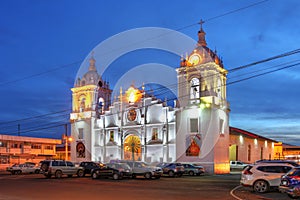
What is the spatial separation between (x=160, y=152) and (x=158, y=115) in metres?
5.13

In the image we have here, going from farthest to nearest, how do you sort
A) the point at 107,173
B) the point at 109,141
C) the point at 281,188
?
the point at 109,141
the point at 107,173
the point at 281,188

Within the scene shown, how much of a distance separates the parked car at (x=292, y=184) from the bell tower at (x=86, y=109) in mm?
47222

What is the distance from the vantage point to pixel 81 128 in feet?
210

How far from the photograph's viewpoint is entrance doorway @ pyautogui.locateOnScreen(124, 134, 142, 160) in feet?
184

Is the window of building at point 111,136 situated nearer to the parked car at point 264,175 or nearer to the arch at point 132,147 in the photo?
the arch at point 132,147

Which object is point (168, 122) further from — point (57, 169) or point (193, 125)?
point (57, 169)

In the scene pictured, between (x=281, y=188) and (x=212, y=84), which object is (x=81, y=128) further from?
(x=281, y=188)

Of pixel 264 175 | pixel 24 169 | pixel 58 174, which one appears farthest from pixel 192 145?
pixel 264 175

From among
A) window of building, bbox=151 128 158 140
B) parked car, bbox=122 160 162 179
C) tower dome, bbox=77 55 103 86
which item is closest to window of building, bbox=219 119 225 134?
window of building, bbox=151 128 158 140

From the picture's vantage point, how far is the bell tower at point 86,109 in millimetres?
62688

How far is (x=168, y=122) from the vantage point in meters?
52.9

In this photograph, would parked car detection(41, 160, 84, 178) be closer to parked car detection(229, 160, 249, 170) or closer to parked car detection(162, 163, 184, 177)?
parked car detection(162, 163, 184, 177)

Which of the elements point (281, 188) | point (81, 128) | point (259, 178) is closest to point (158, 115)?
point (81, 128)

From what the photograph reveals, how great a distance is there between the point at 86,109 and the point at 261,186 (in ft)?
151
